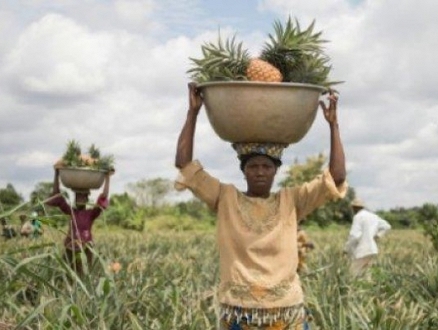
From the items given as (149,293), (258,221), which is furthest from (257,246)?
(149,293)

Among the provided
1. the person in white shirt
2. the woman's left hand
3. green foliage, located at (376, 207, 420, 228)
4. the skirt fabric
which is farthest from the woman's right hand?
green foliage, located at (376, 207, 420, 228)

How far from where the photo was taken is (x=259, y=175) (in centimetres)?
388

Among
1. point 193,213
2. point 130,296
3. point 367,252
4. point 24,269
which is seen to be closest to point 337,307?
point 130,296

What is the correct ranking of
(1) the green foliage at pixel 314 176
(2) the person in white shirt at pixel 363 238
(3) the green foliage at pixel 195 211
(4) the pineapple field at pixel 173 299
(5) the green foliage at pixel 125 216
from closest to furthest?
1. (4) the pineapple field at pixel 173 299
2. (2) the person in white shirt at pixel 363 238
3. (5) the green foliage at pixel 125 216
4. (3) the green foliage at pixel 195 211
5. (1) the green foliage at pixel 314 176

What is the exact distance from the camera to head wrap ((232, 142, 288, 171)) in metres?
3.87

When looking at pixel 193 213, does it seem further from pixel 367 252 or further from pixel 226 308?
pixel 226 308

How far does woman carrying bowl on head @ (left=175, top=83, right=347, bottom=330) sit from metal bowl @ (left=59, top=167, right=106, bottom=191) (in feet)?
13.6

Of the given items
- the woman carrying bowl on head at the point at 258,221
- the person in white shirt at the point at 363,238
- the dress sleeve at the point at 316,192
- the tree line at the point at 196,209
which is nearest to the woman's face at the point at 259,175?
the woman carrying bowl on head at the point at 258,221

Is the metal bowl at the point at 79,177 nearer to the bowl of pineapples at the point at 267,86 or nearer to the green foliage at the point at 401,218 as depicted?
the bowl of pineapples at the point at 267,86

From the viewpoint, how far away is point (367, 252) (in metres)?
10.8

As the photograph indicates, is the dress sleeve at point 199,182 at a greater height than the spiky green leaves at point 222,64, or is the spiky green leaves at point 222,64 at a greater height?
the spiky green leaves at point 222,64

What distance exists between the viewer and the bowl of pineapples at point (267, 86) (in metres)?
3.75

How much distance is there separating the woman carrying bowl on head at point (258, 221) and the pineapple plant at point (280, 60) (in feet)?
0.50

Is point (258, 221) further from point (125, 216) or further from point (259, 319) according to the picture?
point (125, 216)
